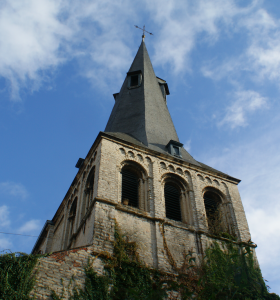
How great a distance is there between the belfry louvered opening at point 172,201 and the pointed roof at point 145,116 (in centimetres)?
199

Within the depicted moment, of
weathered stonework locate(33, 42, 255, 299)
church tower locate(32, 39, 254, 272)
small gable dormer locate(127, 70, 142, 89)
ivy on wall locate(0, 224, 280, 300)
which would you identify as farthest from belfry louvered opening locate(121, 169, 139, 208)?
small gable dormer locate(127, 70, 142, 89)

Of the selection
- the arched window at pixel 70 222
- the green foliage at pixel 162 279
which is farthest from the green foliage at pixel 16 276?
the arched window at pixel 70 222

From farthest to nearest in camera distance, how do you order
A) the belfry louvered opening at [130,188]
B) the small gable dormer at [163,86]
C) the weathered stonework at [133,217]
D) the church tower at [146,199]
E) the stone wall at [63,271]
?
the small gable dormer at [163,86]
the belfry louvered opening at [130,188]
the church tower at [146,199]
the weathered stonework at [133,217]
the stone wall at [63,271]

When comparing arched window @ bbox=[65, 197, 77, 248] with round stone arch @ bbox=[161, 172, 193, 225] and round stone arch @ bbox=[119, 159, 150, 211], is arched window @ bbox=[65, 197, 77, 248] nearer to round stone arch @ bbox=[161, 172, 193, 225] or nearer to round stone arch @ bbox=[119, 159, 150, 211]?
round stone arch @ bbox=[119, 159, 150, 211]

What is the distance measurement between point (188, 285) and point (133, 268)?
162 centimetres

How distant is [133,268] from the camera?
11000 mm

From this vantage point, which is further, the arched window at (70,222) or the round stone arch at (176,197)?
the arched window at (70,222)

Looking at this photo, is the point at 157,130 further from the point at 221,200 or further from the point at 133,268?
the point at 133,268

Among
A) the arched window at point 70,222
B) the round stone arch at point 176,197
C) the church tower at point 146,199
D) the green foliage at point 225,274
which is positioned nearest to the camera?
the green foliage at point 225,274

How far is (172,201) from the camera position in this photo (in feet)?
49.4

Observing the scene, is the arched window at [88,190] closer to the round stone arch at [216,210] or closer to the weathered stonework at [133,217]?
the weathered stonework at [133,217]

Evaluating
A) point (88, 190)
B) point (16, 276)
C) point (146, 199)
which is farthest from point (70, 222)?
point (16, 276)

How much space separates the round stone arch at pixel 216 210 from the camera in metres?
14.5

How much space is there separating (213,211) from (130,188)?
11.2 ft
